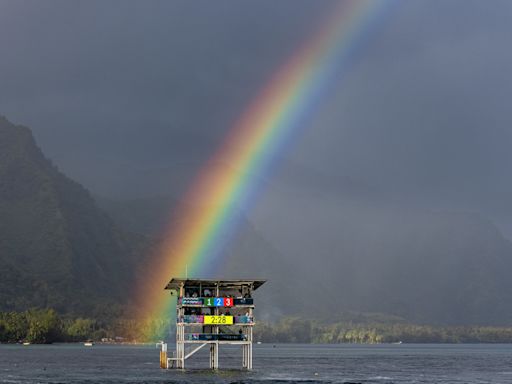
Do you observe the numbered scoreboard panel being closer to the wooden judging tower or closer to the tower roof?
the wooden judging tower

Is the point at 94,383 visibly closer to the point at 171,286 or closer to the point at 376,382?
the point at 171,286

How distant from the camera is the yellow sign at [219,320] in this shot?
451 feet

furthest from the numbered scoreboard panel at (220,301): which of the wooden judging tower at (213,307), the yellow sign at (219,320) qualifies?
the yellow sign at (219,320)

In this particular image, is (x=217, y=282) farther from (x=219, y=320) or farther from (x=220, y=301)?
(x=219, y=320)

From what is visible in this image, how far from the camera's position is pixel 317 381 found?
13450 centimetres

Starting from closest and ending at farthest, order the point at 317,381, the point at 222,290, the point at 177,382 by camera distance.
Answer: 1. the point at 177,382
2. the point at 317,381
3. the point at 222,290

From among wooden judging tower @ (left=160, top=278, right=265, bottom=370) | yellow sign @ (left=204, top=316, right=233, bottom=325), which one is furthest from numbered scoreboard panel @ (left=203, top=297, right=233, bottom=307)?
yellow sign @ (left=204, top=316, right=233, bottom=325)

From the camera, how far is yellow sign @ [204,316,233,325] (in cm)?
13738

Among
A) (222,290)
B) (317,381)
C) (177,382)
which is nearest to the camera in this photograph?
(177,382)

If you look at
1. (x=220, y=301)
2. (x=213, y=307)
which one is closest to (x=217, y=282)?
(x=220, y=301)

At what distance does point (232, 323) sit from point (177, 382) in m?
17.4

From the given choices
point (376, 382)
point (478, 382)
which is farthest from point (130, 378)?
point (478, 382)

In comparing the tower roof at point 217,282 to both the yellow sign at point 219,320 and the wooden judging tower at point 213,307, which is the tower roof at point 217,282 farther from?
the yellow sign at point 219,320

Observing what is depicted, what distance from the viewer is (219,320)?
137625 millimetres
